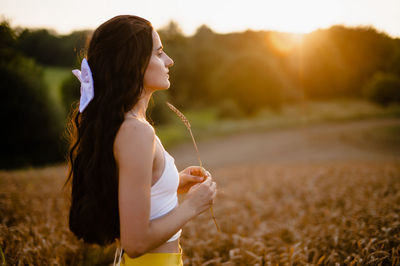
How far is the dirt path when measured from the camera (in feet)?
41.3

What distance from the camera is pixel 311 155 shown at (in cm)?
1301

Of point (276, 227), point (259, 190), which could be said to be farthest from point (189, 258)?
point (259, 190)

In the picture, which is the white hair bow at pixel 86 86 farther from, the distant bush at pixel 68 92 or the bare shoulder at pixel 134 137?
the distant bush at pixel 68 92

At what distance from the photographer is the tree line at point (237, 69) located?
1017cm

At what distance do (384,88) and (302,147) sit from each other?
468 cm

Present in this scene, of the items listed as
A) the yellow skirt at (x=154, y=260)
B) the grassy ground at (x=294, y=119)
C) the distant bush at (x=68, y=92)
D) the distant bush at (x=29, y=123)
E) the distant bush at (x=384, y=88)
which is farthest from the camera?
the grassy ground at (x=294, y=119)

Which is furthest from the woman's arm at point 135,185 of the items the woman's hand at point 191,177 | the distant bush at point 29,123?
the distant bush at point 29,123

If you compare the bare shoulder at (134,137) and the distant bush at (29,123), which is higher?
the bare shoulder at (134,137)

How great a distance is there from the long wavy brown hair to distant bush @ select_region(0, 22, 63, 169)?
12462 millimetres

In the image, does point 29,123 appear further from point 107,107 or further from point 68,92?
point 107,107

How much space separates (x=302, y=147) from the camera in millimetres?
14375

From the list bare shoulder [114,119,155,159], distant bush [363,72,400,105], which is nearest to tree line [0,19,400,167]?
distant bush [363,72,400,105]

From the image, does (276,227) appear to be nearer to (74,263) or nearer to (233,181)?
(74,263)

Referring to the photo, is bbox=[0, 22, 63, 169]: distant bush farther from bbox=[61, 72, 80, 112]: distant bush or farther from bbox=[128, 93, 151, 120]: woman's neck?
bbox=[128, 93, 151, 120]: woman's neck
